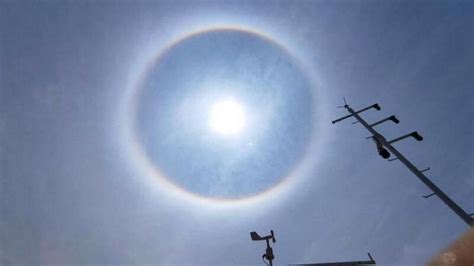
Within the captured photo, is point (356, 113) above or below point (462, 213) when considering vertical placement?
above

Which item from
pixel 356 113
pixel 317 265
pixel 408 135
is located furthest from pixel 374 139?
pixel 317 265

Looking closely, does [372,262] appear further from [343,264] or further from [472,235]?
[472,235]

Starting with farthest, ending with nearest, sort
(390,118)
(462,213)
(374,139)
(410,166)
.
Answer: (390,118)
(374,139)
(410,166)
(462,213)

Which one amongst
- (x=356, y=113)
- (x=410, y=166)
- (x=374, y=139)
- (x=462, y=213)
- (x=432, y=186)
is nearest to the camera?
(x=462, y=213)

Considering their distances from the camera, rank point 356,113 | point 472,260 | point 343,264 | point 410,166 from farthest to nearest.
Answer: point 356,113, point 343,264, point 410,166, point 472,260

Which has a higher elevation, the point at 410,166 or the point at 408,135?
the point at 408,135

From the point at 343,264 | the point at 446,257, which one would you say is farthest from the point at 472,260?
the point at 343,264

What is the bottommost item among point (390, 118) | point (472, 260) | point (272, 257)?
point (472, 260)

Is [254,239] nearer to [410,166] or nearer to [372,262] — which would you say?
[372,262]

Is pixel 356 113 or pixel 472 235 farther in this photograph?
pixel 356 113
